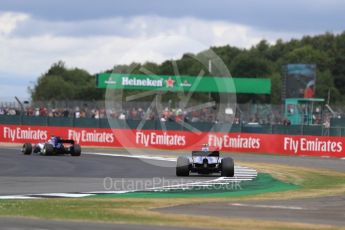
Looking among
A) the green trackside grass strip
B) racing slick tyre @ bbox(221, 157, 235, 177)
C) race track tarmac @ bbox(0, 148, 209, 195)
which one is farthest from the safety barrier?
the green trackside grass strip

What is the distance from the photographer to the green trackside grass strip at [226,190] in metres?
17.2

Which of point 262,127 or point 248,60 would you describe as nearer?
point 262,127

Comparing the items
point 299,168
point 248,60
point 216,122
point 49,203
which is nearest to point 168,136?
point 216,122

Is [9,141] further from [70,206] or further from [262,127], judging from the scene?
[70,206]

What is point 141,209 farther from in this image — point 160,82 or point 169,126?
point 160,82

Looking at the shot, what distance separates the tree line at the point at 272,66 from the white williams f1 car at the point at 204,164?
79.1 meters

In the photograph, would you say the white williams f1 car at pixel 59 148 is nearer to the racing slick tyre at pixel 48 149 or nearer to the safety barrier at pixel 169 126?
the racing slick tyre at pixel 48 149

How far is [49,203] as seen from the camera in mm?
15102

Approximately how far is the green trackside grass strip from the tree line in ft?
266

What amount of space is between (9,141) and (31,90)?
279ft

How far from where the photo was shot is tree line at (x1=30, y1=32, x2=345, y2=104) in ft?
363

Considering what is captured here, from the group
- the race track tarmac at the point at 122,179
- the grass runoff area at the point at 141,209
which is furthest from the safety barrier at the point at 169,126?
the grass runoff area at the point at 141,209

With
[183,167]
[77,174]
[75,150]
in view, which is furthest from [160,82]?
[183,167]

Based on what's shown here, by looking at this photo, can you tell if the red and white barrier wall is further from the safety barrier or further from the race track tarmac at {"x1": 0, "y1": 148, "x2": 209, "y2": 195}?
the race track tarmac at {"x1": 0, "y1": 148, "x2": 209, "y2": 195}
